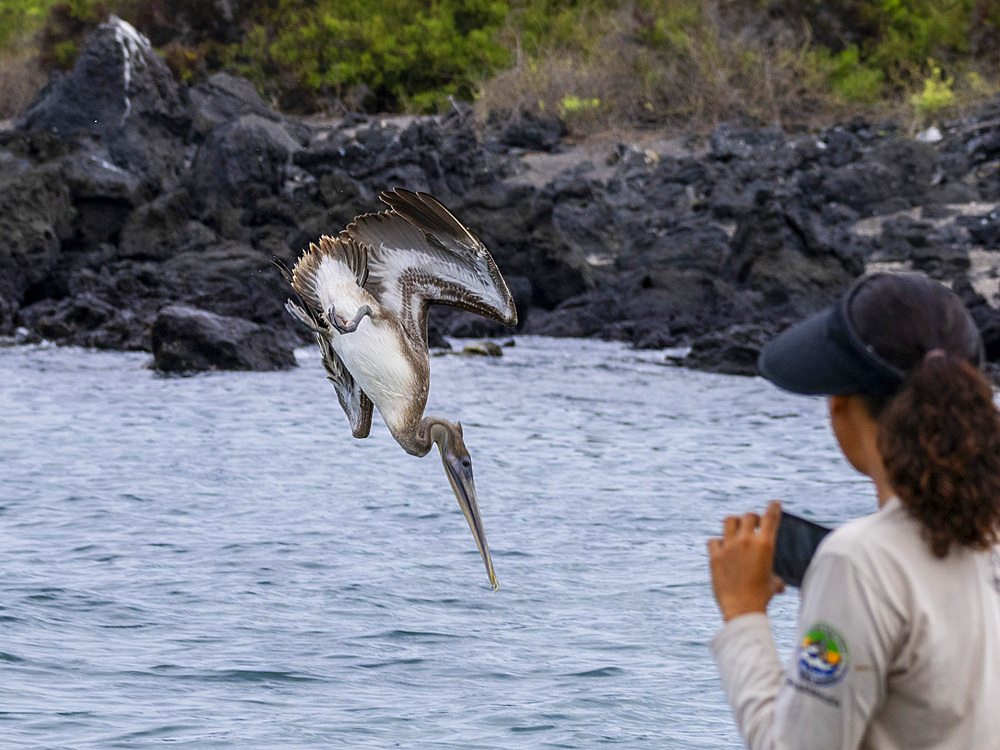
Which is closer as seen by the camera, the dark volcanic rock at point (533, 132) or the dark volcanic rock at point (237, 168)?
the dark volcanic rock at point (237, 168)

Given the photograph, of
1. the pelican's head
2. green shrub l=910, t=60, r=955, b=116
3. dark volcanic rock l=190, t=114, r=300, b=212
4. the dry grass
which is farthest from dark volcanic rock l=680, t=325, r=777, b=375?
the dry grass

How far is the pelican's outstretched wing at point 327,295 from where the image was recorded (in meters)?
5.37

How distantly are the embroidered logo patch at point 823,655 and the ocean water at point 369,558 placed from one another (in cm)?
475

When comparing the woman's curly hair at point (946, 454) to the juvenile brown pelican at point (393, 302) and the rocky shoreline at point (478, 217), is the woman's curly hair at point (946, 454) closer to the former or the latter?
the juvenile brown pelican at point (393, 302)

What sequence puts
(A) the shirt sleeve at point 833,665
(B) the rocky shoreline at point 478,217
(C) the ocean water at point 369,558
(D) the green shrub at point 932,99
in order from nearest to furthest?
1. (A) the shirt sleeve at point 833,665
2. (C) the ocean water at point 369,558
3. (B) the rocky shoreline at point 478,217
4. (D) the green shrub at point 932,99

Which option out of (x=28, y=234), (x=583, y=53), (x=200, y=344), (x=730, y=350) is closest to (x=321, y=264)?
(x=200, y=344)

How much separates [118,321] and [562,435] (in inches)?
326

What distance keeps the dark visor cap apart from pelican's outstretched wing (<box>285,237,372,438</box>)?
3630 mm

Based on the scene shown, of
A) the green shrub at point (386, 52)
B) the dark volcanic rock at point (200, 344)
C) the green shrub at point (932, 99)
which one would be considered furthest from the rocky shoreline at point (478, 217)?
the green shrub at point (386, 52)

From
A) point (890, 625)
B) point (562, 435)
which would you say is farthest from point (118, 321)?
point (890, 625)

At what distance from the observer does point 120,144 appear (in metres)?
25.0

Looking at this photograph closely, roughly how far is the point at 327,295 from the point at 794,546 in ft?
12.5

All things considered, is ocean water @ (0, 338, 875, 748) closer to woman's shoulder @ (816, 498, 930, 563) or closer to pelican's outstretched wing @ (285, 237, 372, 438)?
pelican's outstretched wing @ (285, 237, 372, 438)

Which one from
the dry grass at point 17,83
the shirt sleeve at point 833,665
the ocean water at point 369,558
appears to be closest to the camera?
the shirt sleeve at point 833,665
